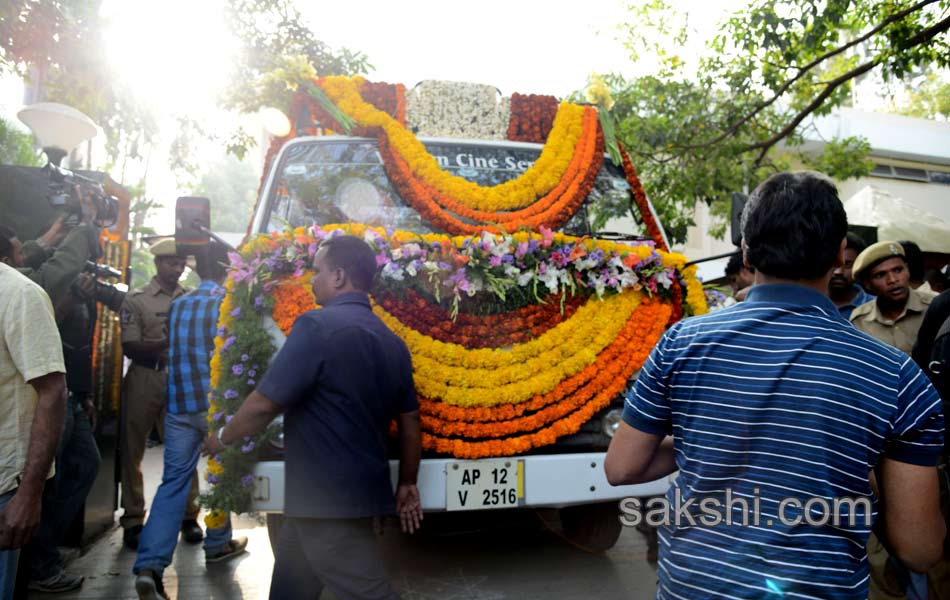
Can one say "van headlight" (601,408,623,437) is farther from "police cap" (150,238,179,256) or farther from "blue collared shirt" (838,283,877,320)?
"police cap" (150,238,179,256)

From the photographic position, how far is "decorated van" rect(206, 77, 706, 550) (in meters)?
3.44

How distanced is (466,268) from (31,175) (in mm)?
3077

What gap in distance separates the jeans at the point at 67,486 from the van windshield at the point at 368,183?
4.87ft

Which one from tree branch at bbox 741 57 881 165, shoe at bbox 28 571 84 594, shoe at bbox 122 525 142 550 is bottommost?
shoe at bbox 122 525 142 550

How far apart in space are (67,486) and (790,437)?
3.93 metres

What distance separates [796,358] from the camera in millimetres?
1563

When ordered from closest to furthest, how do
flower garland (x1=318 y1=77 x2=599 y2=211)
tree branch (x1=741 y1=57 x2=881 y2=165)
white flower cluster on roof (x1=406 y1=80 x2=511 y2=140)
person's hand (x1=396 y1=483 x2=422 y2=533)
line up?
person's hand (x1=396 y1=483 x2=422 y2=533) → flower garland (x1=318 y1=77 x2=599 y2=211) → white flower cluster on roof (x1=406 y1=80 x2=511 y2=140) → tree branch (x1=741 y1=57 x2=881 y2=165)

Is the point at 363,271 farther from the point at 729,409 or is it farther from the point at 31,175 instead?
the point at 31,175

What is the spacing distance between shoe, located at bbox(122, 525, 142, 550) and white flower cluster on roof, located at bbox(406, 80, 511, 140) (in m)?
3.12

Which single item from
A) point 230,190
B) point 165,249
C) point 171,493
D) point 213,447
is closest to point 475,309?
point 213,447

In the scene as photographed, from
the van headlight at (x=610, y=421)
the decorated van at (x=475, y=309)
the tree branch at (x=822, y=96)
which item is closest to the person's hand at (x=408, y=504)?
the decorated van at (x=475, y=309)

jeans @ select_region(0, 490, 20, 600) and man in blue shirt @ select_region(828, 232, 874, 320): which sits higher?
man in blue shirt @ select_region(828, 232, 874, 320)

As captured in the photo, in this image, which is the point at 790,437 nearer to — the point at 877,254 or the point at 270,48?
the point at 877,254

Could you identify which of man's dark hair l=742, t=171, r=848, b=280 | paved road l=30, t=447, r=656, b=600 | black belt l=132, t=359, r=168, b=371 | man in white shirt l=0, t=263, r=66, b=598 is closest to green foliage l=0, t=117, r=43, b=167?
black belt l=132, t=359, r=168, b=371
